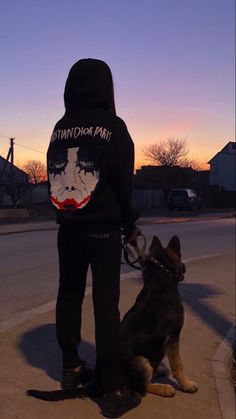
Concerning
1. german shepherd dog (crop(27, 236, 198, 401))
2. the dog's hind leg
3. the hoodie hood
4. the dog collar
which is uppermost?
the hoodie hood

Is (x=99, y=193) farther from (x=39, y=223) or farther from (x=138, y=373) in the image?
(x=39, y=223)

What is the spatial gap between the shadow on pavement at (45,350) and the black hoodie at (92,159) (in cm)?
137

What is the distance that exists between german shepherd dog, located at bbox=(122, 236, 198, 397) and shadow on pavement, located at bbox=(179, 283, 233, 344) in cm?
237

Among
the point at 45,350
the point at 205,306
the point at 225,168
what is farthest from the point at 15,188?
the point at 225,168

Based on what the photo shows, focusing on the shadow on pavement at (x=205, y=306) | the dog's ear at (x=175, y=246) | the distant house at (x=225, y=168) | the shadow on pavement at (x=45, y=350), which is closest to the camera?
the dog's ear at (x=175, y=246)

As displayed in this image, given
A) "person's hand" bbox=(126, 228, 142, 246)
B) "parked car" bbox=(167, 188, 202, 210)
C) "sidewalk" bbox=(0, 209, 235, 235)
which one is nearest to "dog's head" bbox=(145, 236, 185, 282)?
"person's hand" bbox=(126, 228, 142, 246)

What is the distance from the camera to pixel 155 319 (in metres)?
3.71

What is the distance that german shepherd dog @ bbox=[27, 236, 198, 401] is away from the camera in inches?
145

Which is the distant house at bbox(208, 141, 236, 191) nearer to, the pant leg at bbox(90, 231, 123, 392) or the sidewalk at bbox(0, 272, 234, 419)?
the sidewalk at bbox(0, 272, 234, 419)

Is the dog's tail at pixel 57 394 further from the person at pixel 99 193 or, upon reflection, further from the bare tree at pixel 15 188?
the bare tree at pixel 15 188

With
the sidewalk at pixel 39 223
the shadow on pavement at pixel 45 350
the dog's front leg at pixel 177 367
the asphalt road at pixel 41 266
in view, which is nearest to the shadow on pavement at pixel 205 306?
the asphalt road at pixel 41 266

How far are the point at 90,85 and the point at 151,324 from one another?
5.15ft

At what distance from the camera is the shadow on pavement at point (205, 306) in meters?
6.40

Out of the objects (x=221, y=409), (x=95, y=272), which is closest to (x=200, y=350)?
(x=221, y=409)
